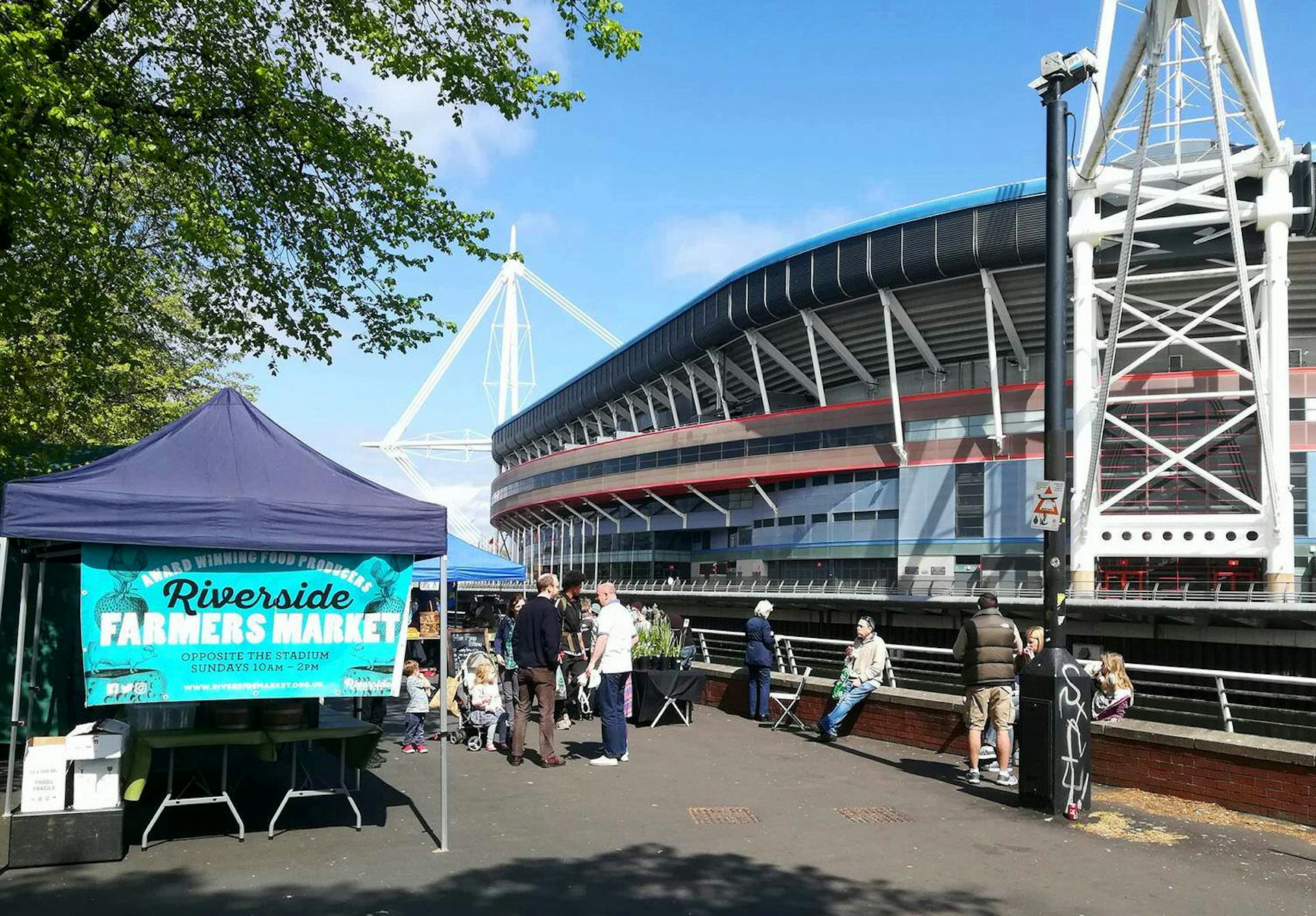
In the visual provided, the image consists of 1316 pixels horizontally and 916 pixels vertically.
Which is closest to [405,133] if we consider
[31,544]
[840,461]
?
[31,544]

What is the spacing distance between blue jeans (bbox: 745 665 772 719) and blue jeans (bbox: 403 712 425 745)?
4690mm

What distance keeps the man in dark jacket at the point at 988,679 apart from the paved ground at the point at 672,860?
48 cm

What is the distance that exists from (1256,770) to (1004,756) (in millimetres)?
2045

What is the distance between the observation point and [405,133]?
525 inches

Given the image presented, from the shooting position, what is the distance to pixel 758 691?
14359 millimetres

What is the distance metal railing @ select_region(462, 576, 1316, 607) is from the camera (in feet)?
122

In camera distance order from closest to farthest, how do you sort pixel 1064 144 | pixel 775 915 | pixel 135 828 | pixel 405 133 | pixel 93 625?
pixel 775 915, pixel 93 625, pixel 135 828, pixel 1064 144, pixel 405 133

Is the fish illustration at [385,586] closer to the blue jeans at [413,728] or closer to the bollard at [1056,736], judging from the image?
the blue jeans at [413,728]

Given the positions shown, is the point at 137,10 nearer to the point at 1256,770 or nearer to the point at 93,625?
the point at 93,625

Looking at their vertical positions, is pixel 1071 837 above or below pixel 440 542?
below

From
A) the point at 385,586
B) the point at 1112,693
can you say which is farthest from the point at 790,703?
the point at 385,586

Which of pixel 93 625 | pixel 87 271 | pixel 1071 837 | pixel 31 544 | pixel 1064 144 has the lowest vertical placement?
pixel 1071 837

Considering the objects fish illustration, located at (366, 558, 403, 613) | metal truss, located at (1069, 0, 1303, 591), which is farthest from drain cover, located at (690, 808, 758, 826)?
metal truss, located at (1069, 0, 1303, 591)

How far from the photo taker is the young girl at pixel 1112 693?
10.1m
